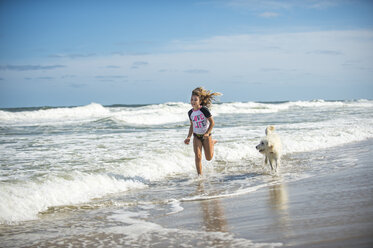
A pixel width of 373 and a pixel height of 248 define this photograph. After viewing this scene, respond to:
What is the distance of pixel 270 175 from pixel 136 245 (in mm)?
5042

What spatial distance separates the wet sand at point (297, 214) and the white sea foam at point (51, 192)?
6.85ft

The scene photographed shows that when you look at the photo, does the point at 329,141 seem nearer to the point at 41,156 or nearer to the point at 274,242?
the point at 41,156

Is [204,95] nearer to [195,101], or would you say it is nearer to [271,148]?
[195,101]

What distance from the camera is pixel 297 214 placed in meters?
4.55

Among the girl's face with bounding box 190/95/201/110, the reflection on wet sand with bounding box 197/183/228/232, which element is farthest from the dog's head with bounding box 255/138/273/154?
the reflection on wet sand with bounding box 197/183/228/232

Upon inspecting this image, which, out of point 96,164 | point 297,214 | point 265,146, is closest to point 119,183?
point 96,164

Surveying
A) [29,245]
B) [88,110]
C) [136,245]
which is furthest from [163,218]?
[88,110]

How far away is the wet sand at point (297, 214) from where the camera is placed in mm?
3631

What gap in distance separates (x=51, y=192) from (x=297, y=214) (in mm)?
4317

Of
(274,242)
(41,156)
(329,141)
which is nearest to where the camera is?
(274,242)

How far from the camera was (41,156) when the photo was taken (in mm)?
10609

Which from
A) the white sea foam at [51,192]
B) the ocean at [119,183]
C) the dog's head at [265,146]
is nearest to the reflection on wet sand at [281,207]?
the ocean at [119,183]

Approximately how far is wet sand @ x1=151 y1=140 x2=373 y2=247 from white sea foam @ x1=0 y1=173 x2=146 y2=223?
209cm

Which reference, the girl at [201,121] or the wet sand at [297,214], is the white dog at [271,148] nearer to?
the girl at [201,121]
